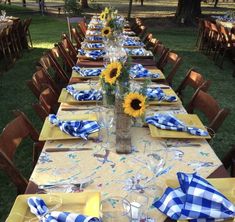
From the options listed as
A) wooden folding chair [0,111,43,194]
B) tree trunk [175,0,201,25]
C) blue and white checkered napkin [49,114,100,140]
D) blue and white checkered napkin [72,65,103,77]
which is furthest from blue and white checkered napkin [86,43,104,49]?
tree trunk [175,0,201,25]

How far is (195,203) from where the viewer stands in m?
1.70

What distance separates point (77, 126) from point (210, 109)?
1.26 meters

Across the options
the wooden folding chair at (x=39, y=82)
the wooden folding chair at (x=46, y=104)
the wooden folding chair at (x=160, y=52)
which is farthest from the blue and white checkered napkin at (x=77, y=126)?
the wooden folding chair at (x=160, y=52)

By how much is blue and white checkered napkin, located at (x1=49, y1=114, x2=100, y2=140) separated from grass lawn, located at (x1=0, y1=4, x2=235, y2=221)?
1273 millimetres

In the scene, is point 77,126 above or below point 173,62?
above

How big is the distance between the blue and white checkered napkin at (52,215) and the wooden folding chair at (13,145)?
0.73m

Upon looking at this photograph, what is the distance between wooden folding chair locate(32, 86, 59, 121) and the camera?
3.18 metres

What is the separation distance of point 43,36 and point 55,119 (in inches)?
433

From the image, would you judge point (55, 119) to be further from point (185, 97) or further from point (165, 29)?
point (165, 29)

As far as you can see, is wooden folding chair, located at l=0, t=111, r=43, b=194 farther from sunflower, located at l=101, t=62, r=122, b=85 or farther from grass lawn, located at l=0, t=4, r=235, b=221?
grass lawn, located at l=0, t=4, r=235, b=221

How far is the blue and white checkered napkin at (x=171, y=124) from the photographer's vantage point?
2.56m

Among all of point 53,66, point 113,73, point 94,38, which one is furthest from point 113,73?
point 94,38

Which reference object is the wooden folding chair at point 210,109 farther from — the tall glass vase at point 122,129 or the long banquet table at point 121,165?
the tall glass vase at point 122,129

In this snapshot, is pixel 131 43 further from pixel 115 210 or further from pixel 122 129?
pixel 115 210
